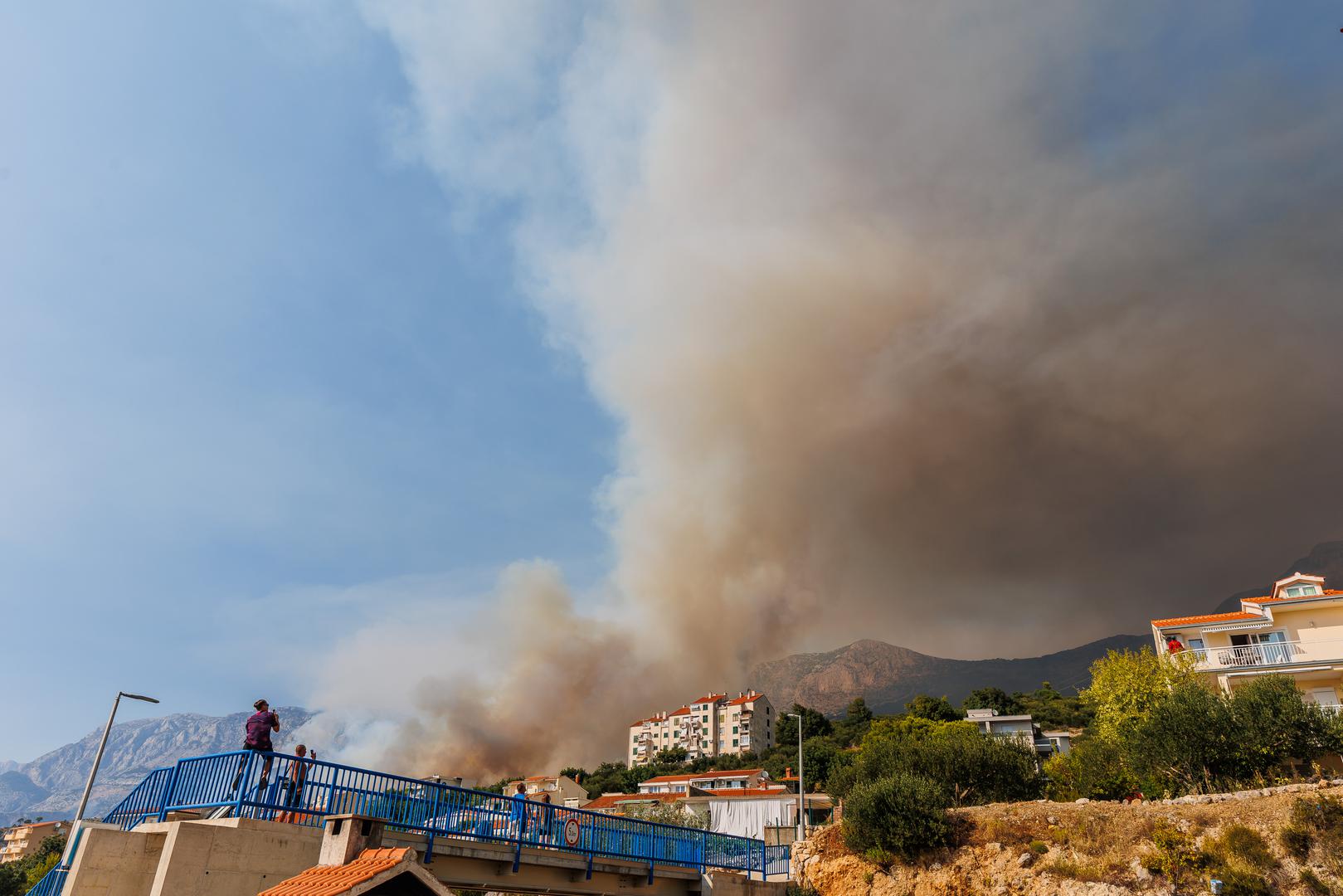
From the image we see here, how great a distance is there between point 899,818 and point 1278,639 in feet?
93.4

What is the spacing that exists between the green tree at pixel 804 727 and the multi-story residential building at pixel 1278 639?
68.4 metres

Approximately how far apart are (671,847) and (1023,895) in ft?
37.3

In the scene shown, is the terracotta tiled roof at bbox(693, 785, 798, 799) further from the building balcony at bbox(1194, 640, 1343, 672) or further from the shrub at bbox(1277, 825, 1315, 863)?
the shrub at bbox(1277, 825, 1315, 863)

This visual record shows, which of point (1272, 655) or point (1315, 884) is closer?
point (1315, 884)

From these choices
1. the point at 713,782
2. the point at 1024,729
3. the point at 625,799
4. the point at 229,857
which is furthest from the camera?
the point at 713,782

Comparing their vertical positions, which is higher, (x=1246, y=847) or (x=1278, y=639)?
(x=1278, y=639)

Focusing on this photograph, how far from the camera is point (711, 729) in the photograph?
15338cm

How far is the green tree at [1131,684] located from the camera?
120 ft

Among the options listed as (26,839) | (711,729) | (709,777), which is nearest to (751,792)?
(709,777)

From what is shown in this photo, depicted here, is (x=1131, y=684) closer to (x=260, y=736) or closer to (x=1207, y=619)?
(x=1207, y=619)

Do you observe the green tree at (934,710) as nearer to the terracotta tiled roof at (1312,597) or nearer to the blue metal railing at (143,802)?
the terracotta tiled roof at (1312,597)

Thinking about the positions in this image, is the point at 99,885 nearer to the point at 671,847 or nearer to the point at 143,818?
the point at 143,818

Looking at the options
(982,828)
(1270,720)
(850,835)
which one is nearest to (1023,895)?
(982,828)

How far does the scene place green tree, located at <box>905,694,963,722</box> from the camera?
92.5 meters
